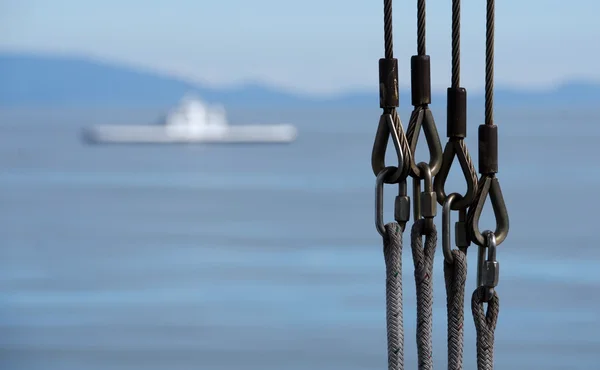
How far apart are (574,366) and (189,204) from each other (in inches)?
532

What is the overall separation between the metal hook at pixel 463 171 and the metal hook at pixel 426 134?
0.02m

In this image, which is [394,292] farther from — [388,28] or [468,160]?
[388,28]

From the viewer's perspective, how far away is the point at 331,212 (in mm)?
18625

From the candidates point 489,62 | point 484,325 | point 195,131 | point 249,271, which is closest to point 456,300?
point 484,325

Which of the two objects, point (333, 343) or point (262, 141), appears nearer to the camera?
point (333, 343)

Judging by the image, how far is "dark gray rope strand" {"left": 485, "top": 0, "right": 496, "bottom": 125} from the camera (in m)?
1.45

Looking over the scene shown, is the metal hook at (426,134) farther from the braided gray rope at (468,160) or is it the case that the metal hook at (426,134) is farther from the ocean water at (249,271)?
the ocean water at (249,271)

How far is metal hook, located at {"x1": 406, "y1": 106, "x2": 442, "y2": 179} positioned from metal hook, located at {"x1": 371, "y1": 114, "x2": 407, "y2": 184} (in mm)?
21

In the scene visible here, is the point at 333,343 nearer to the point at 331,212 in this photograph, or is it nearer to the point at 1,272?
the point at 1,272

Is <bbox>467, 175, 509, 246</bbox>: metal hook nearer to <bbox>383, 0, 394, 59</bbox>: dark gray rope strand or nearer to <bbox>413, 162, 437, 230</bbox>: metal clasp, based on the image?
<bbox>413, 162, 437, 230</bbox>: metal clasp

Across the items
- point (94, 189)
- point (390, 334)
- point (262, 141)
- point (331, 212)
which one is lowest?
point (390, 334)

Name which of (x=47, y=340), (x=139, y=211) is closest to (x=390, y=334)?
(x=47, y=340)

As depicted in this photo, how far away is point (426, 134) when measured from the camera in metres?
1.43

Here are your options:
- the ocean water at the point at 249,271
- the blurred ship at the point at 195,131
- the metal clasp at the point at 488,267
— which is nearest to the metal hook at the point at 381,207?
the metal clasp at the point at 488,267
